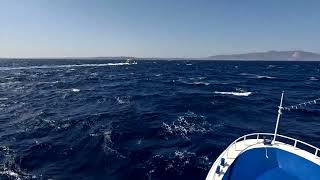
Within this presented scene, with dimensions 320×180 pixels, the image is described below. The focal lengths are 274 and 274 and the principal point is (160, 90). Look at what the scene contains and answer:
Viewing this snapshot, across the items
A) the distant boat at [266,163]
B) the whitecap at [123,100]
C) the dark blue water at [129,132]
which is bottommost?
the dark blue water at [129,132]

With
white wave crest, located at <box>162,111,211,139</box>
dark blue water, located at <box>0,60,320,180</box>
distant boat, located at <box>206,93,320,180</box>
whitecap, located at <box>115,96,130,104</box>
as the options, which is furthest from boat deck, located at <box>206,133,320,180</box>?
whitecap, located at <box>115,96,130,104</box>

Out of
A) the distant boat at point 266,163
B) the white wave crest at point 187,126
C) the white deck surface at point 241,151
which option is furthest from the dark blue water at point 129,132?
the distant boat at point 266,163

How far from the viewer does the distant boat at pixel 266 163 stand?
44.2 feet

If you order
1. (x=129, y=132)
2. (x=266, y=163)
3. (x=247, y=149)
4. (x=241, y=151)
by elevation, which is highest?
(x=247, y=149)

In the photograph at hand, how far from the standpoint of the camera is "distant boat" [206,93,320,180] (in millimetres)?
13477

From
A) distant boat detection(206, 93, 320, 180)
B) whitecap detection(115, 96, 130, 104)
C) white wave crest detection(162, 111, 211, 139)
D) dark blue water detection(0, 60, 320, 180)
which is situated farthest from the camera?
whitecap detection(115, 96, 130, 104)

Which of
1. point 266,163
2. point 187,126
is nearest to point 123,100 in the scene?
point 187,126

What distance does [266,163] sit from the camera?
14781 millimetres

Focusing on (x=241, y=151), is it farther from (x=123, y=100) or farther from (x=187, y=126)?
(x=123, y=100)

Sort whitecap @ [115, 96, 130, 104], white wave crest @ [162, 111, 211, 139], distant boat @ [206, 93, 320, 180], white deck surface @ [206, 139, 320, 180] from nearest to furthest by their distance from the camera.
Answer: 1. white deck surface @ [206, 139, 320, 180]
2. distant boat @ [206, 93, 320, 180]
3. white wave crest @ [162, 111, 211, 139]
4. whitecap @ [115, 96, 130, 104]

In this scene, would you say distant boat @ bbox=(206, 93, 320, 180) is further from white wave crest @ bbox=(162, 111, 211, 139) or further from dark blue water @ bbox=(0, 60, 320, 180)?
white wave crest @ bbox=(162, 111, 211, 139)

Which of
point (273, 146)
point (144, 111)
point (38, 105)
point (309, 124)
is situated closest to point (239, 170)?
point (273, 146)

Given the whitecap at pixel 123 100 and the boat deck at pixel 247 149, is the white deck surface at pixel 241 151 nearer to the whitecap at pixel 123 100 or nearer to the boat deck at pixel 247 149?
the boat deck at pixel 247 149

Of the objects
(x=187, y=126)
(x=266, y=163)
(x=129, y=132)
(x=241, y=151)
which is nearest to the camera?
(x=266, y=163)
